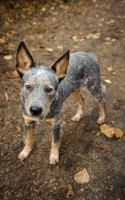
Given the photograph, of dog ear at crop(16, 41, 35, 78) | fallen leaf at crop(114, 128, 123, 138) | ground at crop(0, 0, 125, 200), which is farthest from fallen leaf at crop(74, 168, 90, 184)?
dog ear at crop(16, 41, 35, 78)

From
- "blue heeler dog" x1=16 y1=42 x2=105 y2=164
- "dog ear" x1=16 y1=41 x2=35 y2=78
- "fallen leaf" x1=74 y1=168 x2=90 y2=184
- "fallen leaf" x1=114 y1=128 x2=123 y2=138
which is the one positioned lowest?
"fallen leaf" x1=74 y1=168 x2=90 y2=184

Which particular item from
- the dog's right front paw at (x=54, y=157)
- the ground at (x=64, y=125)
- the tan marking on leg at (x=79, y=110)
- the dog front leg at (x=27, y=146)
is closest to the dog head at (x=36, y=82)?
the dog front leg at (x=27, y=146)

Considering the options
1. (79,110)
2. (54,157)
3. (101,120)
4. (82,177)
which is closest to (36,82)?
(54,157)

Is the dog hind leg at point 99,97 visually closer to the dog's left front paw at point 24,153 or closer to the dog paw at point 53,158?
the dog paw at point 53,158

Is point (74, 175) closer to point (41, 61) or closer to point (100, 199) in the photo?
point (100, 199)

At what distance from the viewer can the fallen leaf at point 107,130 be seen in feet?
13.6

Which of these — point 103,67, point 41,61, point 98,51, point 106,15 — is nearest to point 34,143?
point 41,61

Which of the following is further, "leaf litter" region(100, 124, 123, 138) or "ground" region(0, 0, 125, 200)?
"leaf litter" region(100, 124, 123, 138)

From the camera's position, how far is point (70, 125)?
439cm

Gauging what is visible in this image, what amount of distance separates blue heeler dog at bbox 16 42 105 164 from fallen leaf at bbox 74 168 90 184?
0.42 metres

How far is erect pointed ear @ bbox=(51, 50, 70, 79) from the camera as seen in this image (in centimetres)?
284

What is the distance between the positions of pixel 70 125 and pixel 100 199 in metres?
1.56

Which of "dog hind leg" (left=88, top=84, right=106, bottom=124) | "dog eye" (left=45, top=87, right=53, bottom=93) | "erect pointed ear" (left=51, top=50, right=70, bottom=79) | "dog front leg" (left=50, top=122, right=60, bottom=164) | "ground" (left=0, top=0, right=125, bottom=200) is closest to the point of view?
"dog eye" (left=45, top=87, right=53, bottom=93)

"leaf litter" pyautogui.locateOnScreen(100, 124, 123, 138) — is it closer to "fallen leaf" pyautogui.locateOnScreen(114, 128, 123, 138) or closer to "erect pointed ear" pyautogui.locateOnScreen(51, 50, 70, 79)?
"fallen leaf" pyautogui.locateOnScreen(114, 128, 123, 138)
